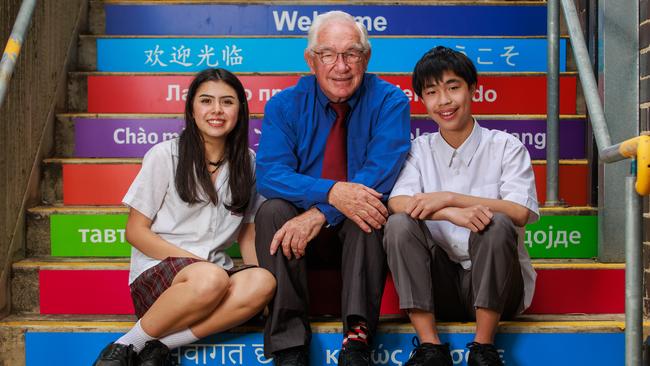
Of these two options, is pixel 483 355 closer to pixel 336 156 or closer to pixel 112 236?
pixel 336 156

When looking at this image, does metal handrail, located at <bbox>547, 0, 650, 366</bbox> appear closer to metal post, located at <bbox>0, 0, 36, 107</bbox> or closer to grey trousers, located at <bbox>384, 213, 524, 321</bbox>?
grey trousers, located at <bbox>384, 213, 524, 321</bbox>

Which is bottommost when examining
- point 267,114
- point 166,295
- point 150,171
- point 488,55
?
point 166,295

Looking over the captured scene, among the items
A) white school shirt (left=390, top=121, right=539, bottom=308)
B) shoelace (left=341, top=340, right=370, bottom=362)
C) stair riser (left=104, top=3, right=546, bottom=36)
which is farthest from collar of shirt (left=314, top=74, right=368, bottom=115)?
stair riser (left=104, top=3, right=546, bottom=36)

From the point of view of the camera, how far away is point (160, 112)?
3.38m

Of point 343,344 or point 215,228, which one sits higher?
point 215,228

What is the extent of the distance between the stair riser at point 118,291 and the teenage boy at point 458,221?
216mm

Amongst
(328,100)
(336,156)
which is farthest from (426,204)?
(328,100)

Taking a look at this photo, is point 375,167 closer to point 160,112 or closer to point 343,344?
point 343,344

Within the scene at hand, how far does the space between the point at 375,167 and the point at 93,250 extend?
40.5 inches

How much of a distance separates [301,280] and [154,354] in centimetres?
44

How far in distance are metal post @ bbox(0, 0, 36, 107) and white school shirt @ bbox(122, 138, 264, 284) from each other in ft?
1.44

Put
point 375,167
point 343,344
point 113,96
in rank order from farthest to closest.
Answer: point 113,96
point 375,167
point 343,344

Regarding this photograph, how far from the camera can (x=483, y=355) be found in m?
2.27

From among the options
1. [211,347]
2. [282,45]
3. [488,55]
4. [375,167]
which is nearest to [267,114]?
[375,167]
